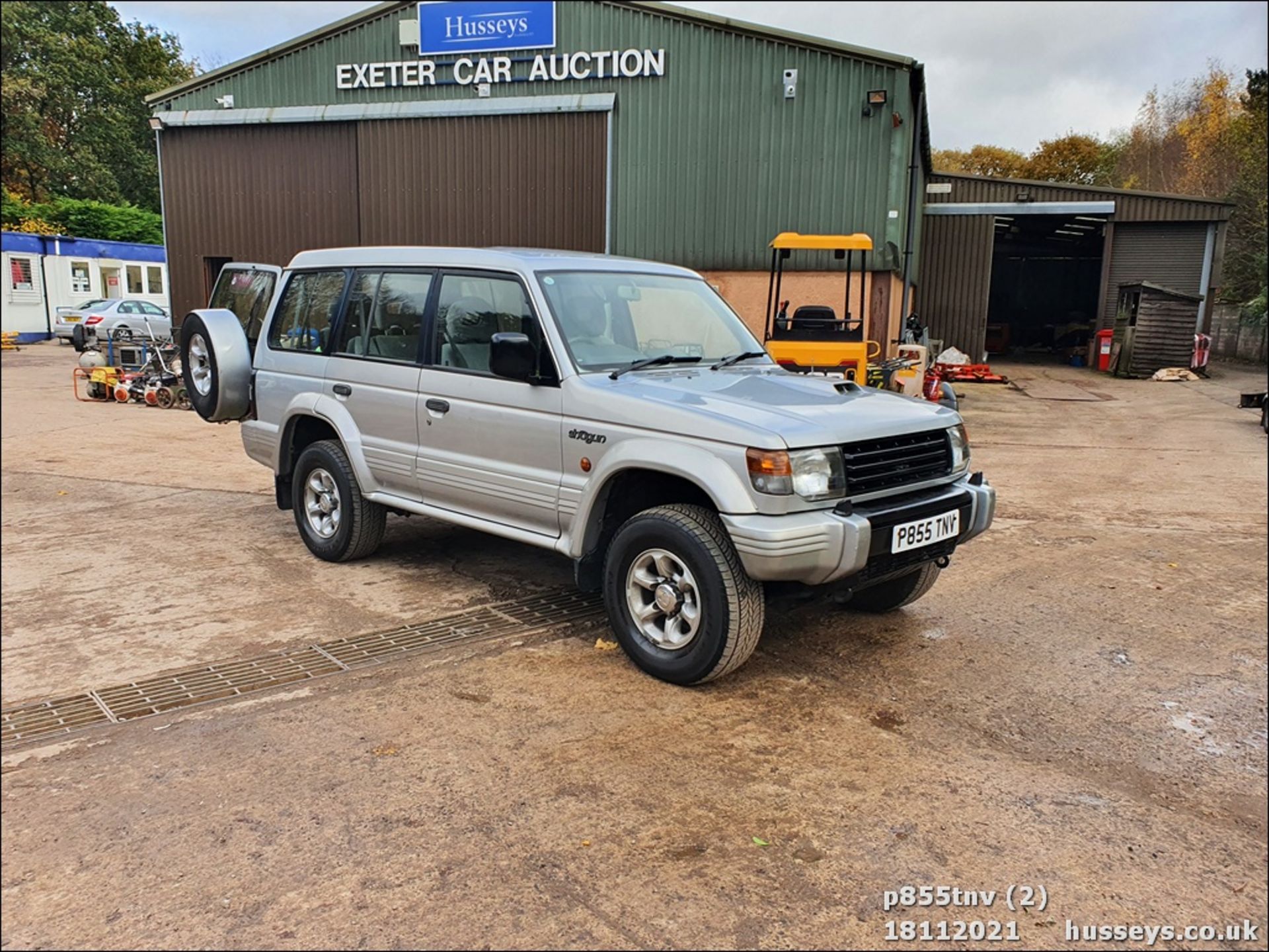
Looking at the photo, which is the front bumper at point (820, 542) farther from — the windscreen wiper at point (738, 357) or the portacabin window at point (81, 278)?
the portacabin window at point (81, 278)

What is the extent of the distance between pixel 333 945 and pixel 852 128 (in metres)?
16.3

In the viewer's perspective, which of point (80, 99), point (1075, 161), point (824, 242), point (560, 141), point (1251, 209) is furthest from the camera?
point (1075, 161)

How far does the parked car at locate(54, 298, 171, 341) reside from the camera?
2519cm

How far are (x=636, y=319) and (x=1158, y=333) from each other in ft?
70.6

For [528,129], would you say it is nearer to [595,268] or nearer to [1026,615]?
[595,268]

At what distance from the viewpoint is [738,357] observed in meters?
5.48

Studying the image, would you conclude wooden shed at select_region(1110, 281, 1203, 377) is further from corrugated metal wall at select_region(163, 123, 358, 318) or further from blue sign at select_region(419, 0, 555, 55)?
corrugated metal wall at select_region(163, 123, 358, 318)

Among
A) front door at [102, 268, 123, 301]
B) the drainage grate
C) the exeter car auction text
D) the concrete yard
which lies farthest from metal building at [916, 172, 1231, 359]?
front door at [102, 268, 123, 301]

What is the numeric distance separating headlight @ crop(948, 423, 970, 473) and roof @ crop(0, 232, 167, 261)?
2763 centimetres

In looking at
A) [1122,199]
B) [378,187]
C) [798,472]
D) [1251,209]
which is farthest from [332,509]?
[1251,209]

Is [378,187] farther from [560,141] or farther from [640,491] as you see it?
[640,491]

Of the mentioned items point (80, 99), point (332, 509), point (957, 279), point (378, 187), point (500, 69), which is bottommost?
point (332, 509)

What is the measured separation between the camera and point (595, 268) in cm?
547

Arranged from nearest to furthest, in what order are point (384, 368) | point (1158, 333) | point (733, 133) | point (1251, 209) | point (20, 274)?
point (384, 368) → point (733, 133) → point (1158, 333) → point (20, 274) → point (1251, 209)
